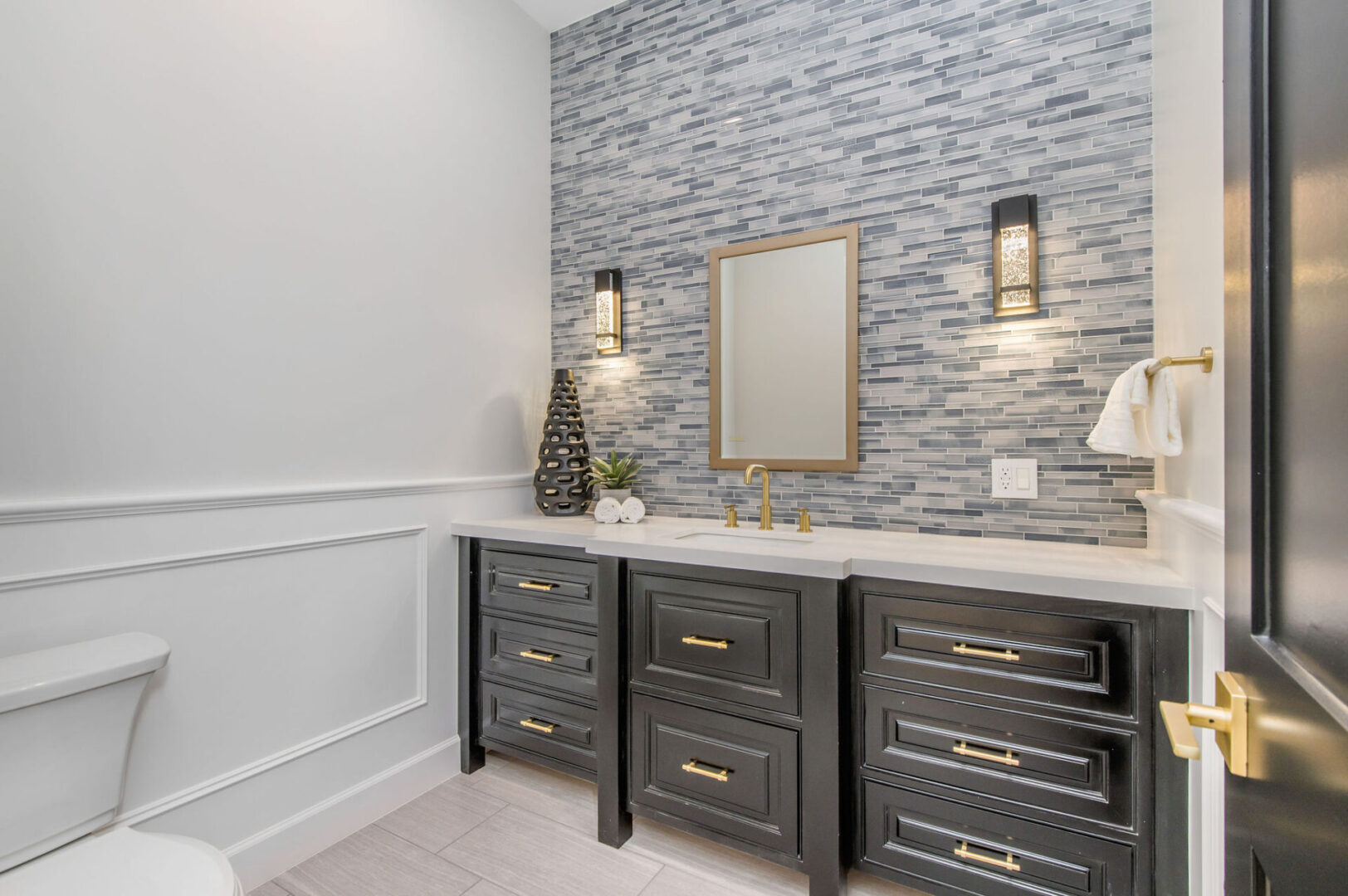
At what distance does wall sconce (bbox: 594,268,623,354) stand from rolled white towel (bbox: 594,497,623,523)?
0.64m

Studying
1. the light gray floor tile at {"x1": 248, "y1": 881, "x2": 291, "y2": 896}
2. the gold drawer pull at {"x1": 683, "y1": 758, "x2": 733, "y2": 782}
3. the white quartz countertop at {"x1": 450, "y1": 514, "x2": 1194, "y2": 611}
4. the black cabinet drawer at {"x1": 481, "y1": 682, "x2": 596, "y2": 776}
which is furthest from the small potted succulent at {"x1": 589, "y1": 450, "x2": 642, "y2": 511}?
the light gray floor tile at {"x1": 248, "y1": 881, "x2": 291, "y2": 896}

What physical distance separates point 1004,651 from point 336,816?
192 cm

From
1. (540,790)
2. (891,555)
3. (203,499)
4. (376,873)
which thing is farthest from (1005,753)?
(203,499)

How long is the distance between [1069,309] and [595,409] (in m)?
1.73

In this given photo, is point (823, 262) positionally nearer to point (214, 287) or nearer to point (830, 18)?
point (830, 18)

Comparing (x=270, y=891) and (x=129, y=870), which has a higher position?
(x=129, y=870)

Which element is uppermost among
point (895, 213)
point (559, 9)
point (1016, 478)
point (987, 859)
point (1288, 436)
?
point (559, 9)

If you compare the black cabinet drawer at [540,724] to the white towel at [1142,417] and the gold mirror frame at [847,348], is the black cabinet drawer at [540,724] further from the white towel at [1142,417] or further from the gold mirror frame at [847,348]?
the white towel at [1142,417]

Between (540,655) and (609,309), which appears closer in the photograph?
(540,655)

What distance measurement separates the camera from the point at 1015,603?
4.66 feet

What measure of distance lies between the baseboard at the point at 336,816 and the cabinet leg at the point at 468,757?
0.06 feet

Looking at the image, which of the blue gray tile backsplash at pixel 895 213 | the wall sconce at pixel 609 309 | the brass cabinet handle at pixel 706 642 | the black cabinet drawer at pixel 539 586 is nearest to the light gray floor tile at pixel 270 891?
the black cabinet drawer at pixel 539 586

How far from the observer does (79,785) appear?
1243 millimetres

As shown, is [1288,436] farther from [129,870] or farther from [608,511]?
[608,511]
